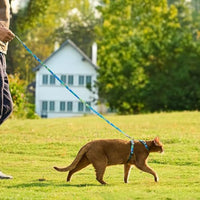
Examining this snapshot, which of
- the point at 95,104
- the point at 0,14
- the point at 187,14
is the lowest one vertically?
the point at 95,104

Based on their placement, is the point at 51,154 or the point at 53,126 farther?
the point at 53,126

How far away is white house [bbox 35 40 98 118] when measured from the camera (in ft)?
183

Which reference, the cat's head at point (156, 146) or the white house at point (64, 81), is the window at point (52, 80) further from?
the cat's head at point (156, 146)

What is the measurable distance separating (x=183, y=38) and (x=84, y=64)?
63.6 ft

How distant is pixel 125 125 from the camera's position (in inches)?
687

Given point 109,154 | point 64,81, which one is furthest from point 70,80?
point 109,154

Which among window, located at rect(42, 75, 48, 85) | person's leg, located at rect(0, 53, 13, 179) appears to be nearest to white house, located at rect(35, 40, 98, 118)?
window, located at rect(42, 75, 48, 85)

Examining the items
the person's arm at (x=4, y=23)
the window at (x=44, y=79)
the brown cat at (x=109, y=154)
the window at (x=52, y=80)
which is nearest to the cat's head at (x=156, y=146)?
the brown cat at (x=109, y=154)

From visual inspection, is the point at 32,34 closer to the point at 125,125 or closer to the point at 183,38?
the point at 183,38

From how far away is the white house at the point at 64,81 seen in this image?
5572 centimetres

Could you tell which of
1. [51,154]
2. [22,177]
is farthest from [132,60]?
[22,177]

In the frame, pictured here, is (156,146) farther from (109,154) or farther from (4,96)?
(4,96)

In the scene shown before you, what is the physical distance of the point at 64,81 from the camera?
57.3 meters

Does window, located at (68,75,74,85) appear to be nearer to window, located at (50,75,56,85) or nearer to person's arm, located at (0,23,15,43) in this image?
window, located at (50,75,56,85)
